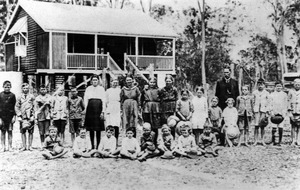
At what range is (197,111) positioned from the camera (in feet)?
22.7

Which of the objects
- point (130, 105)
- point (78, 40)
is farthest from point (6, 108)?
point (78, 40)

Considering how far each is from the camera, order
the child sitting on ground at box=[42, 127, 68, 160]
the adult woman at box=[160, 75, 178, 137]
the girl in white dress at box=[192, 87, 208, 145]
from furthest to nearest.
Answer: the girl in white dress at box=[192, 87, 208, 145]
the adult woman at box=[160, 75, 178, 137]
the child sitting on ground at box=[42, 127, 68, 160]

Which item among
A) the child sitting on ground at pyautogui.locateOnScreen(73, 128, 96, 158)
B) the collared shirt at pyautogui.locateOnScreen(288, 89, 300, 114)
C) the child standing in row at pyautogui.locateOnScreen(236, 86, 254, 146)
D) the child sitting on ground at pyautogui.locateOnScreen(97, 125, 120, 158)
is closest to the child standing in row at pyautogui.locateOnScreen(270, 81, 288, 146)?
the collared shirt at pyautogui.locateOnScreen(288, 89, 300, 114)

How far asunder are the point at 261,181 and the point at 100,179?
2.05 metres

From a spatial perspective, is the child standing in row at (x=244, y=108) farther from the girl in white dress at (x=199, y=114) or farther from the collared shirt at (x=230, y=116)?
the girl in white dress at (x=199, y=114)

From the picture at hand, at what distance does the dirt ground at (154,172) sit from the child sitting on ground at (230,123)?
51 cm

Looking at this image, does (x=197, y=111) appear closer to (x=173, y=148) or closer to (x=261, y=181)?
(x=173, y=148)

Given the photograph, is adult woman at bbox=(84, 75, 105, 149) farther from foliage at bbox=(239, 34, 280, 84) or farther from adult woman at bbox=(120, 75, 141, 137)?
foliage at bbox=(239, 34, 280, 84)

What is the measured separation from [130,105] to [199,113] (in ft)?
3.94

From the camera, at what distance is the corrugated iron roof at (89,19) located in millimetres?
12992

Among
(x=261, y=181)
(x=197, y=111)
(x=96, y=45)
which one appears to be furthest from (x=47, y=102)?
(x=96, y=45)

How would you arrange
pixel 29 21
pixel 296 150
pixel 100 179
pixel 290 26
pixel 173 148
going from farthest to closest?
1. pixel 29 21
2. pixel 290 26
3. pixel 296 150
4. pixel 173 148
5. pixel 100 179

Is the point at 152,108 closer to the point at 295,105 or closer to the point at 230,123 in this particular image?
the point at 230,123

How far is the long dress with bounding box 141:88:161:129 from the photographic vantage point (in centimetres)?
662
